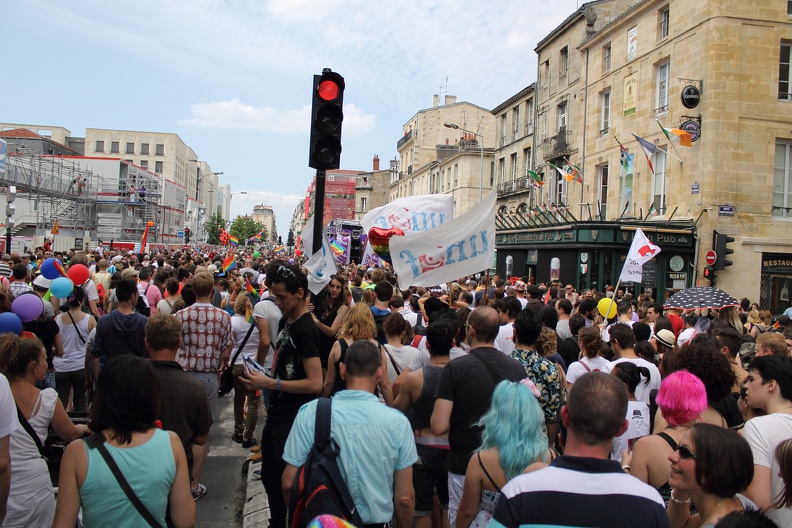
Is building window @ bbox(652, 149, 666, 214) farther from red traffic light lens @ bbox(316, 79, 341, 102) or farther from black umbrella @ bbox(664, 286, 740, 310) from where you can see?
red traffic light lens @ bbox(316, 79, 341, 102)

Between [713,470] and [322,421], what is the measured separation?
5.76ft

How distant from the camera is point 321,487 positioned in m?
2.79

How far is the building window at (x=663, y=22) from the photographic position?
21375 mm

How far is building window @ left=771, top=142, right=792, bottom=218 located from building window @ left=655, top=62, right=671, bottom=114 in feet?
12.5

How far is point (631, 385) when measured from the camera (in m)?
4.64

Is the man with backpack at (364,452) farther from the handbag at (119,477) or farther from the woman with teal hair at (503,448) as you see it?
the handbag at (119,477)

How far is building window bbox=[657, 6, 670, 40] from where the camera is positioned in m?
21.4

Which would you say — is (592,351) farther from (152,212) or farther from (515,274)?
(152,212)

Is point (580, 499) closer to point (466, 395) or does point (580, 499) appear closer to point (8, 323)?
point (466, 395)

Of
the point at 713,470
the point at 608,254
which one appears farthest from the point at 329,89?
the point at 608,254

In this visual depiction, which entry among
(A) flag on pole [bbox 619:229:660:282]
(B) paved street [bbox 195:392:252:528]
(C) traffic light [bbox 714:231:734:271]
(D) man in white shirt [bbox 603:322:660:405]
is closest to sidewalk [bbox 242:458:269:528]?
(B) paved street [bbox 195:392:252:528]

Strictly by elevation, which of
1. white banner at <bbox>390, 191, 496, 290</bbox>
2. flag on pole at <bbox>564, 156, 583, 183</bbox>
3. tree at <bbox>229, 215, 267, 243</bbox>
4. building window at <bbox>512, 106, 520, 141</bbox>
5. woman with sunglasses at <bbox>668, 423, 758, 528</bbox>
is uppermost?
building window at <bbox>512, 106, 520, 141</bbox>

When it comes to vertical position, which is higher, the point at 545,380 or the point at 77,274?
the point at 77,274

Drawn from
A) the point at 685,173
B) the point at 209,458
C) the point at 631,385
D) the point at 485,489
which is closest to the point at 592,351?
the point at 631,385
